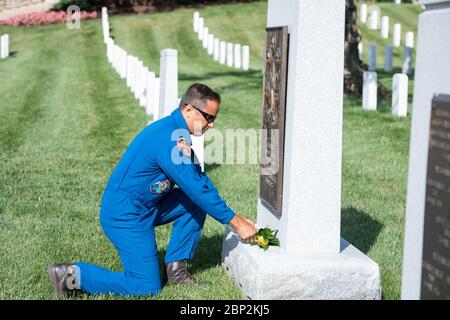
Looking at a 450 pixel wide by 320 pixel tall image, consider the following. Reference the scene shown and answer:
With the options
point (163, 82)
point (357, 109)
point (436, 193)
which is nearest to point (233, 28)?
point (357, 109)

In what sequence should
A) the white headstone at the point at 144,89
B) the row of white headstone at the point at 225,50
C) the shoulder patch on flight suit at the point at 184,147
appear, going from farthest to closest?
the row of white headstone at the point at 225,50 → the white headstone at the point at 144,89 → the shoulder patch on flight suit at the point at 184,147

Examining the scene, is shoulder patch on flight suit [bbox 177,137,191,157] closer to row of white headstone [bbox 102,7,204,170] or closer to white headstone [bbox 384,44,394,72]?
row of white headstone [bbox 102,7,204,170]

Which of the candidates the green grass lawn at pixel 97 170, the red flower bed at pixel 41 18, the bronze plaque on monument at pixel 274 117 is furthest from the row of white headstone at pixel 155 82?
the red flower bed at pixel 41 18

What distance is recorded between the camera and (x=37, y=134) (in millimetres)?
14633

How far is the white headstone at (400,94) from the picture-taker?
14906mm

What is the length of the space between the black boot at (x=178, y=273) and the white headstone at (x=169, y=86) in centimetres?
350

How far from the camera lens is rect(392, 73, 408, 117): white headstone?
14906 mm

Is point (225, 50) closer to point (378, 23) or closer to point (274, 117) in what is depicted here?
point (378, 23)

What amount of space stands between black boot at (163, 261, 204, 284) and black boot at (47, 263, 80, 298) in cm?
73

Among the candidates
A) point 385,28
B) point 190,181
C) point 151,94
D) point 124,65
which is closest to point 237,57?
point 124,65

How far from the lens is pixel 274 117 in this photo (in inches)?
250

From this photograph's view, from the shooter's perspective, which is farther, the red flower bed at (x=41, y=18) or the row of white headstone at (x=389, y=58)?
the red flower bed at (x=41, y=18)

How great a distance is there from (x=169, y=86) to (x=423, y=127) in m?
5.65

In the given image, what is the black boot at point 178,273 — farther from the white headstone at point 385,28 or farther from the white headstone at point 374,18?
the white headstone at point 374,18
